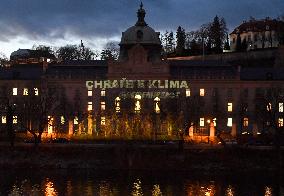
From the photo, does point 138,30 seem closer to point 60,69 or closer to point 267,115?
point 60,69

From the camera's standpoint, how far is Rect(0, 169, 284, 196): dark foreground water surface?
258ft

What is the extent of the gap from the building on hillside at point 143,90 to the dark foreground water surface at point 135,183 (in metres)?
28.2

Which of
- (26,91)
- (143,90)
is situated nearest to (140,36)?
(143,90)

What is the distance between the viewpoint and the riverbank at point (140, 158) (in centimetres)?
9662

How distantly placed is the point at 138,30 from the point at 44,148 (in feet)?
135

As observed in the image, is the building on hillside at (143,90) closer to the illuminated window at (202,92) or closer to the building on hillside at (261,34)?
the illuminated window at (202,92)

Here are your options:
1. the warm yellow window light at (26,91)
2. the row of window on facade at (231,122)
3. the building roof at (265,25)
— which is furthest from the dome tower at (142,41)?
the building roof at (265,25)

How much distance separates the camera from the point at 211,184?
84688mm

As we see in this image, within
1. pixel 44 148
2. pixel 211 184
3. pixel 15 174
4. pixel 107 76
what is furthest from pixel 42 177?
pixel 107 76

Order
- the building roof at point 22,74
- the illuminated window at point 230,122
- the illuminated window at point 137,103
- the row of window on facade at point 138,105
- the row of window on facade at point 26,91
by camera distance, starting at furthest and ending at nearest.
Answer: the building roof at point 22,74
the illuminated window at point 230,122
the row of window on facade at point 26,91
the row of window on facade at point 138,105
the illuminated window at point 137,103

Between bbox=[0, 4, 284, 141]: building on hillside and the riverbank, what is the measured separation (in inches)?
794

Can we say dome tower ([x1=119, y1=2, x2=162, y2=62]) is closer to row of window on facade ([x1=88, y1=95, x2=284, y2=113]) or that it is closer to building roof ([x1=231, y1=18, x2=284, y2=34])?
row of window on facade ([x1=88, y1=95, x2=284, y2=113])

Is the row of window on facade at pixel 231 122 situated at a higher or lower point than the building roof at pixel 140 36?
lower

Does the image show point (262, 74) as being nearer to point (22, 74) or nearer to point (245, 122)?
point (245, 122)
